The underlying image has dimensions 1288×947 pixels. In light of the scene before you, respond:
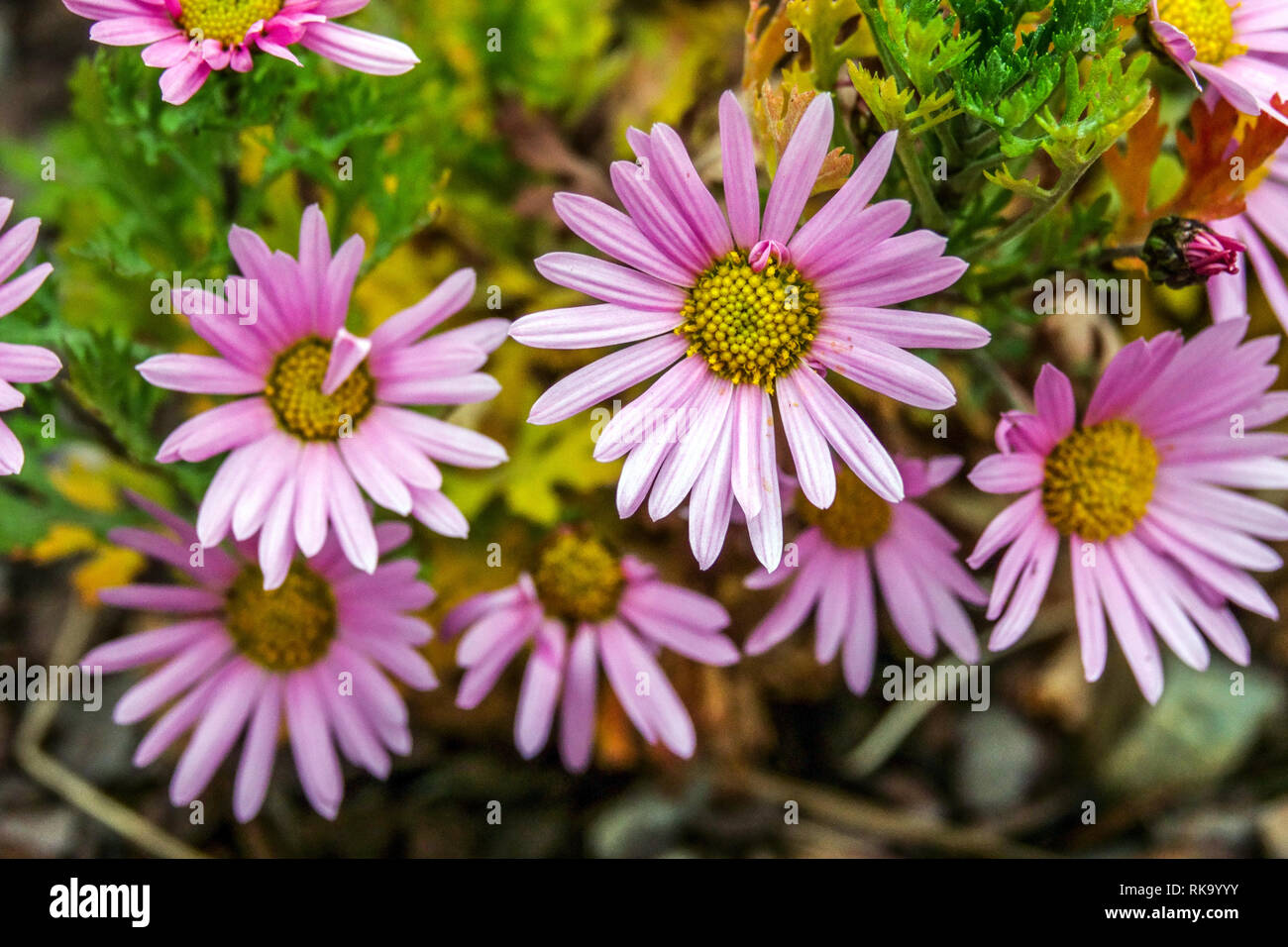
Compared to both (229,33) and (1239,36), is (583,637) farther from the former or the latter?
(1239,36)

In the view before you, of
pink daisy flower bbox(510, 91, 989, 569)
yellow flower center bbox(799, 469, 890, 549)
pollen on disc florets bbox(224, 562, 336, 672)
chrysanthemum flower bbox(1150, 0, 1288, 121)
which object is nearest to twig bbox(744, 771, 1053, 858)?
yellow flower center bbox(799, 469, 890, 549)

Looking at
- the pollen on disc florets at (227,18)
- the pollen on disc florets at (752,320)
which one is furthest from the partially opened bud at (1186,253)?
the pollen on disc florets at (227,18)

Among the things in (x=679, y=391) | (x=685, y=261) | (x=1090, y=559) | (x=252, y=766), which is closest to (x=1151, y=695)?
(x=1090, y=559)

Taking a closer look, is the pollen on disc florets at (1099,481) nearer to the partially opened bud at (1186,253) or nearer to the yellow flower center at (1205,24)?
the partially opened bud at (1186,253)

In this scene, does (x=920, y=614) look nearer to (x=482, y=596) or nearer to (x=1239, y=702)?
(x=482, y=596)

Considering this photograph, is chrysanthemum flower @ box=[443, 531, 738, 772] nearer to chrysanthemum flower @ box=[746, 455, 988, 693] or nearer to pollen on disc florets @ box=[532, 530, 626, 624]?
pollen on disc florets @ box=[532, 530, 626, 624]

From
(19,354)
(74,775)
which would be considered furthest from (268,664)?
(74,775)
